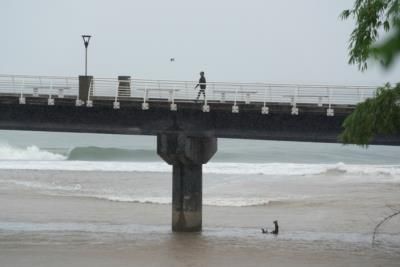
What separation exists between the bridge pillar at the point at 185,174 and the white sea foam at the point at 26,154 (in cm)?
5430

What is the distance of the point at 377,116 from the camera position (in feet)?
39.2

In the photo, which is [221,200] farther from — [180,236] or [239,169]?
[239,169]

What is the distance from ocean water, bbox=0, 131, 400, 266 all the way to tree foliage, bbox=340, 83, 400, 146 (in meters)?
7.85

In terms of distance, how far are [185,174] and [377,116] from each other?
1346 cm

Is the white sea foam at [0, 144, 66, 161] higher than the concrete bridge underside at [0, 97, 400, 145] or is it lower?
lower

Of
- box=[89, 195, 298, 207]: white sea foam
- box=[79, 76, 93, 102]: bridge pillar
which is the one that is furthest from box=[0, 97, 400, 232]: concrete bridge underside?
box=[89, 195, 298, 207]: white sea foam

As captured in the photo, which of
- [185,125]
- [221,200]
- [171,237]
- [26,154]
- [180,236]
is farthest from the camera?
[26,154]

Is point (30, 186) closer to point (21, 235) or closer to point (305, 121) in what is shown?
point (21, 235)

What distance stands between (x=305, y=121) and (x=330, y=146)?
70884mm

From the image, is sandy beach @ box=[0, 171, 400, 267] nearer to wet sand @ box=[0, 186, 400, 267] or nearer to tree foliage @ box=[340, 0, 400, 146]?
wet sand @ box=[0, 186, 400, 267]

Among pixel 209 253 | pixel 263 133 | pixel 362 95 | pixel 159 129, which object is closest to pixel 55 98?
pixel 159 129

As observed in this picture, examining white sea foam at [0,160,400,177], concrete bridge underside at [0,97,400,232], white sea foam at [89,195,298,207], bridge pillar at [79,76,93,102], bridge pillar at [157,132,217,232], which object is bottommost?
white sea foam at [89,195,298,207]

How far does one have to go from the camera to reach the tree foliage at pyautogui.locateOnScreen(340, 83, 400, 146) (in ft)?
39.0

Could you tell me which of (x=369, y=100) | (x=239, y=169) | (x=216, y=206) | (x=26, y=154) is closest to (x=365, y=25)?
(x=369, y=100)
